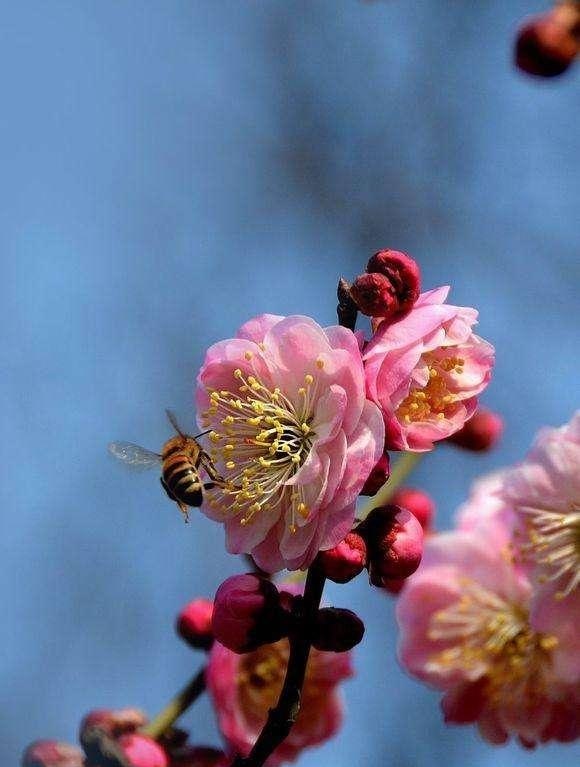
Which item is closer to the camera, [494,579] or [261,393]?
[261,393]

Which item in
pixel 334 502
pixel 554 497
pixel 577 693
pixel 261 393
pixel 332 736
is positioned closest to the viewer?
pixel 334 502

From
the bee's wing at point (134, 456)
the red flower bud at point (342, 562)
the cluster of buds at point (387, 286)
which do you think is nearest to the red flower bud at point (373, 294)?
the cluster of buds at point (387, 286)

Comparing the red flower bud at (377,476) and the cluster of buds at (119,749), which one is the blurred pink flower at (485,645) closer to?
the cluster of buds at (119,749)

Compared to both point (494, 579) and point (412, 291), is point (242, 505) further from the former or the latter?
point (494, 579)

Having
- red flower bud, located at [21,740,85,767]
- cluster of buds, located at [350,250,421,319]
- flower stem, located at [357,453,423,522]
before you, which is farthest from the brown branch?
red flower bud, located at [21,740,85,767]

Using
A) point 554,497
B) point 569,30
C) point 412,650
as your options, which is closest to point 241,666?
point 412,650

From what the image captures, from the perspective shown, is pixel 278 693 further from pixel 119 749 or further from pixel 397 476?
pixel 119 749
